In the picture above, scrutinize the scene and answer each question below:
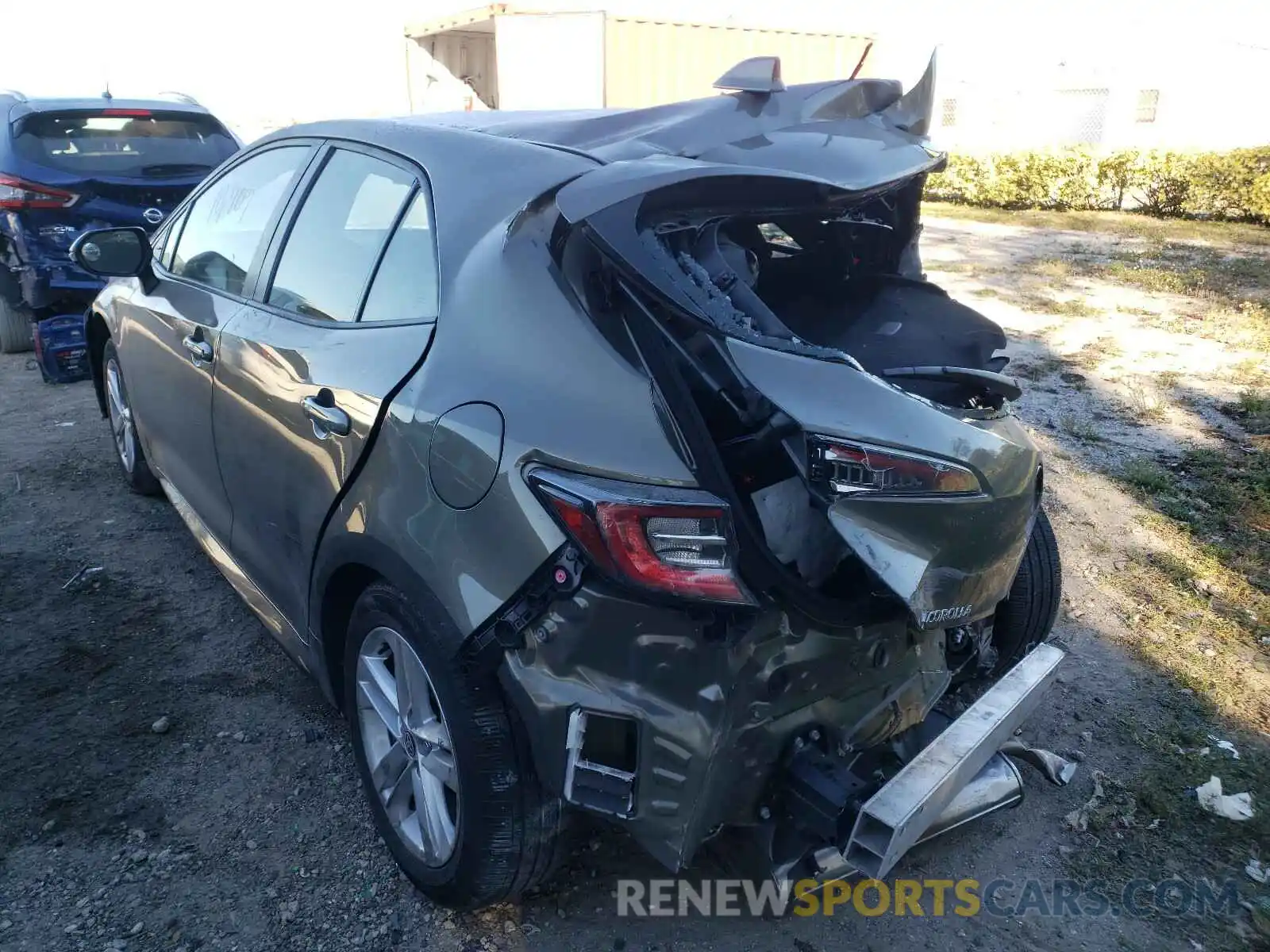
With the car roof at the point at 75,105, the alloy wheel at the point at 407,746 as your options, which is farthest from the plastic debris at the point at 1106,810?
the car roof at the point at 75,105

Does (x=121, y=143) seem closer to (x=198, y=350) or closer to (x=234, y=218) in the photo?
(x=234, y=218)

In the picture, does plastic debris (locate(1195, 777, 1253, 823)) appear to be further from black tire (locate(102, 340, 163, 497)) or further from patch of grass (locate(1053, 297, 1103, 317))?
patch of grass (locate(1053, 297, 1103, 317))

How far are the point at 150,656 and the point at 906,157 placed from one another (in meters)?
3.01

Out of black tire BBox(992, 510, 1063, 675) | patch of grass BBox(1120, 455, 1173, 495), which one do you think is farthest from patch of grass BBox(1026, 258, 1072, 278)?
black tire BBox(992, 510, 1063, 675)

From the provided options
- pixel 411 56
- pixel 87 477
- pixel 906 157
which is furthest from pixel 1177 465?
pixel 411 56

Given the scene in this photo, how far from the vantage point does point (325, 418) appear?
2354 mm

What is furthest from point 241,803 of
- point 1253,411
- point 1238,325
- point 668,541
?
point 1238,325

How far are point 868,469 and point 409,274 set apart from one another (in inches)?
49.7

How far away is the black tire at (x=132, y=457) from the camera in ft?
14.5

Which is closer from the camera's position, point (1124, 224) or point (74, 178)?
point (74, 178)

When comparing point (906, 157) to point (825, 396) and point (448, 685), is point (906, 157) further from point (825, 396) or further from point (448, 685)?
point (448, 685)

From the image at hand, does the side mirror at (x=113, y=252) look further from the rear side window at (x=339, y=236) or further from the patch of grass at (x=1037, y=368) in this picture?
the patch of grass at (x=1037, y=368)

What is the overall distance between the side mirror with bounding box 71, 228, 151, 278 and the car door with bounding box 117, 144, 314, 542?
0.10 m

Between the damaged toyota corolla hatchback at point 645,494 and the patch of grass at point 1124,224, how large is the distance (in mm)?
12451
